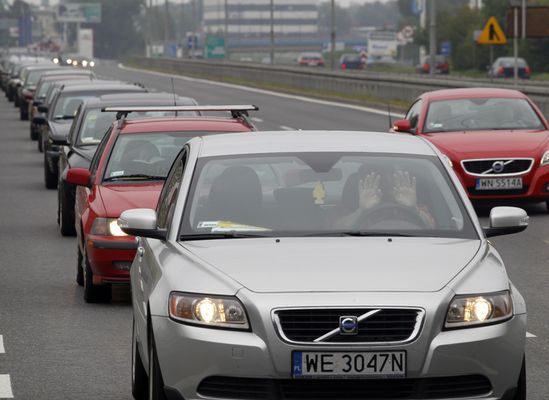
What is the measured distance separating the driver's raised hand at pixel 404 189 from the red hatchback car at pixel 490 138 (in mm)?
11055

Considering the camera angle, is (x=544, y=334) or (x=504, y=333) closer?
(x=504, y=333)

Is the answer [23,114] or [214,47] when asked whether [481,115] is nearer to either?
[23,114]

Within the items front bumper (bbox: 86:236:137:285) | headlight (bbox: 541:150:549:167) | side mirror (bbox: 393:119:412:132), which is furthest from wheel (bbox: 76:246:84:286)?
side mirror (bbox: 393:119:412:132)

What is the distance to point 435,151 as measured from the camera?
811 centimetres

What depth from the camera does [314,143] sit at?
813 cm

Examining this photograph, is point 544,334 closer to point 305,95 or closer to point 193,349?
point 193,349

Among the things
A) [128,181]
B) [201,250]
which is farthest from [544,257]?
[201,250]

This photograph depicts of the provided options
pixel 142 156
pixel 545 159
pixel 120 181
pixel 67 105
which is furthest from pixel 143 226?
pixel 67 105

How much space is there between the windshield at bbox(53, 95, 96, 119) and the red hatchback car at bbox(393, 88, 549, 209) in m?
5.91

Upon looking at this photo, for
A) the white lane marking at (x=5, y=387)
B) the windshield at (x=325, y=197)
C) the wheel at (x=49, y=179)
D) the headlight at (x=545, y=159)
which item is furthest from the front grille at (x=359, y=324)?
the wheel at (x=49, y=179)

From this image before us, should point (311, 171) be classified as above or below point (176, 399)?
above

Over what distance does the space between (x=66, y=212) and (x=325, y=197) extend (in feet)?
30.6

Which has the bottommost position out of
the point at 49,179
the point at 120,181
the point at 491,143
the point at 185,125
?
the point at 49,179

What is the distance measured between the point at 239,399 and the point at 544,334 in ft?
14.0
